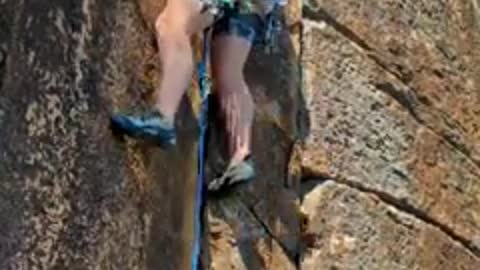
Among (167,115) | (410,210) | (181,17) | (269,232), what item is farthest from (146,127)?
(410,210)

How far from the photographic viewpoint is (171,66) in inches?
112

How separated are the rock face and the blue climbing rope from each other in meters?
0.04

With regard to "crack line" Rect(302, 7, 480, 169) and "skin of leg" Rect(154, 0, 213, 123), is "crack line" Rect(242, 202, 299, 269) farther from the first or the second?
"crack line" Rect(302, 7, 480, 169)

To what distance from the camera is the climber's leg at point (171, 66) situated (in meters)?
2.67

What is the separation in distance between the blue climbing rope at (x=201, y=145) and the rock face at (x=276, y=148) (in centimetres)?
4

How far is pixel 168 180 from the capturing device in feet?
9.37

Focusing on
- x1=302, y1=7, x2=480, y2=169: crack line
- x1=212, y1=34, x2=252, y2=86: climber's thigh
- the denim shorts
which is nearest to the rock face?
x1=302, y1=7, x2=480, y2=169: crack line

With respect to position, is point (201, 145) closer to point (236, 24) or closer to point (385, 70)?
point (236, 24)

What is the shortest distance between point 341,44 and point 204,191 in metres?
1.10

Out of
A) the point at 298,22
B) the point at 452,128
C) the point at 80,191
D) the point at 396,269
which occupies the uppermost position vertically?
the point at 298,22

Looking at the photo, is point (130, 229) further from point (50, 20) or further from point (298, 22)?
point (298, 22)

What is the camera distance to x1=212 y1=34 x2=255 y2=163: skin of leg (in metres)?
3.19

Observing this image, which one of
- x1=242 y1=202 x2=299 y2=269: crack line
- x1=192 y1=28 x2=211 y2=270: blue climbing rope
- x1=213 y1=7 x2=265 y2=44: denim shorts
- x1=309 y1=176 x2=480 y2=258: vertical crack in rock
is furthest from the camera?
x1=309 y1=176 x2=480 y2=258: vertical crack in rock

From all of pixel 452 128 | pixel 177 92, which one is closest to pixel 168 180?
pixel 177 92
